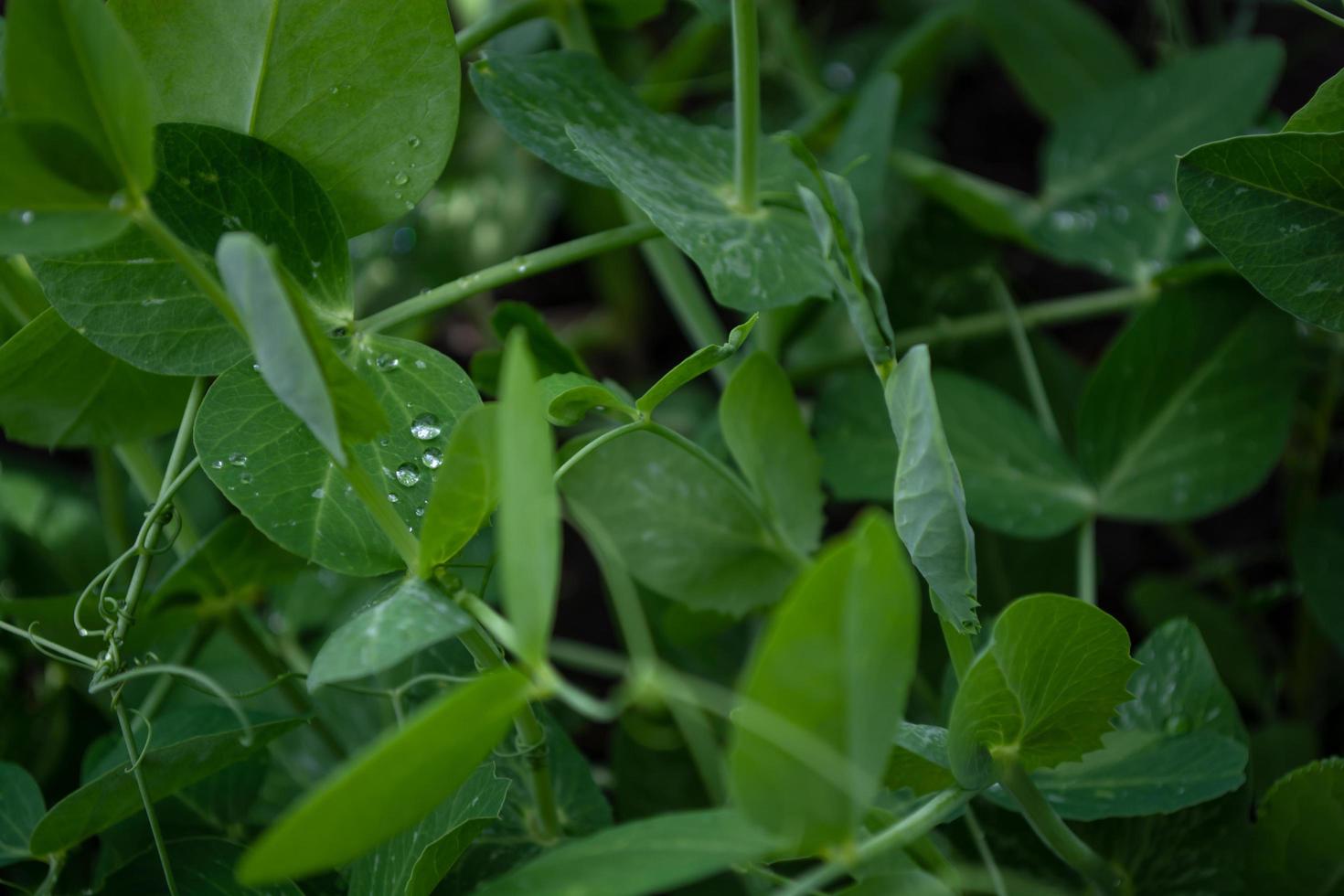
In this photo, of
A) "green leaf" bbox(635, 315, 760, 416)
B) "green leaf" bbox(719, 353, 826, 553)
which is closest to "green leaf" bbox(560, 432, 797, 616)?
"green leaf" bbox(719, 353, 826, 553)

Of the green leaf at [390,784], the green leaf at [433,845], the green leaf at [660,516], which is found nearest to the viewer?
the green leaf at [390,784]

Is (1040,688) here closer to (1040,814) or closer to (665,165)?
(1040,814)

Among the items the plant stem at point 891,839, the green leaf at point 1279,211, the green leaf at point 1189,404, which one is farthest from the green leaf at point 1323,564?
the plant stem at point 891,839

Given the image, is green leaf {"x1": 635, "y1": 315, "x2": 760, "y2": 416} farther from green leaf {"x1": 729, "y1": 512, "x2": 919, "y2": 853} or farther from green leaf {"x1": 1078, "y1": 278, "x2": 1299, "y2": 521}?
green leaf {"x1": 1078, "y1": 278, "x2": 1299, "y2": 521}

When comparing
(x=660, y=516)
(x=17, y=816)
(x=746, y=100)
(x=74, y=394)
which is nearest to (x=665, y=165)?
(x=746, y=100)

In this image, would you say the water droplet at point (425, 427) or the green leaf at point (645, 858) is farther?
the water droplet at point (425, 427)

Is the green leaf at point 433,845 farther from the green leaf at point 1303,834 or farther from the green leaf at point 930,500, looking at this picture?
the green leaf at point 1303,834
